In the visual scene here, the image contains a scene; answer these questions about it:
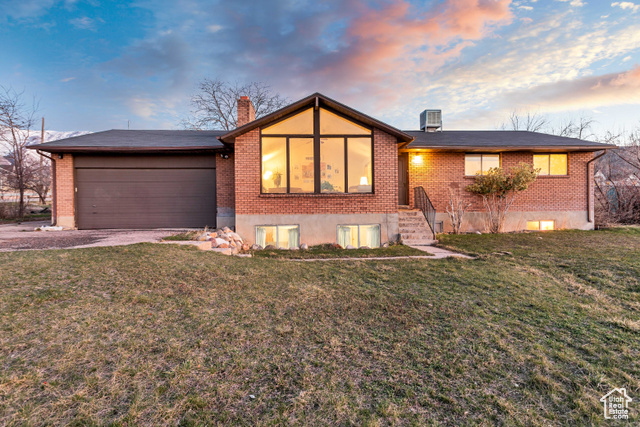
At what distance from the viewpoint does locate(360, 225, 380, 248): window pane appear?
8.34 m

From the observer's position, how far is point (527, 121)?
25.0 meters

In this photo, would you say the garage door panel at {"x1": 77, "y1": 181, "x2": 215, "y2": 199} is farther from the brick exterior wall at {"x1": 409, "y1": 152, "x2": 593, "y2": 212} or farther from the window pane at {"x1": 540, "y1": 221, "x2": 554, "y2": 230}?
the window pane at {"x1": 540, "y1": 221, "x2": 554, "y2": 230}

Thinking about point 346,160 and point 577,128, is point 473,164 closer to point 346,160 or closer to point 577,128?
point 346,160

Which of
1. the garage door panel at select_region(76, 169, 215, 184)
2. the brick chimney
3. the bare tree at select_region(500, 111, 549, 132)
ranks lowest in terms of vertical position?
the garage door panel at select_region(76, 169, 215, 184)

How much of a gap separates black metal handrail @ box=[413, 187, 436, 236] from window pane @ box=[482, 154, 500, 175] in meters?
2.89

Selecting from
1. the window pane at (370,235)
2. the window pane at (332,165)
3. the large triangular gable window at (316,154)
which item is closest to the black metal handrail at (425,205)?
the window pane at (370,235)

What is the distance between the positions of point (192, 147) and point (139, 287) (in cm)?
681

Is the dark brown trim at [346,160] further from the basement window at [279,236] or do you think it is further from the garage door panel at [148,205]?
the garage door panel at [148,205]

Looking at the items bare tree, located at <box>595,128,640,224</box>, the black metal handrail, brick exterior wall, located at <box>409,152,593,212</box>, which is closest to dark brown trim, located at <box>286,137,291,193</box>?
the black metal handrail

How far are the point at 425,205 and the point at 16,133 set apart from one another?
2050 centimetres

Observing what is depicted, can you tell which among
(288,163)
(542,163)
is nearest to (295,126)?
(288,163)

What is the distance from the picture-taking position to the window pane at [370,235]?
328 inches

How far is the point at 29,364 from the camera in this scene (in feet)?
6.59

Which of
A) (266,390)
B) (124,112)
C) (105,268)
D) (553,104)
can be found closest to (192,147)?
(105,268)
